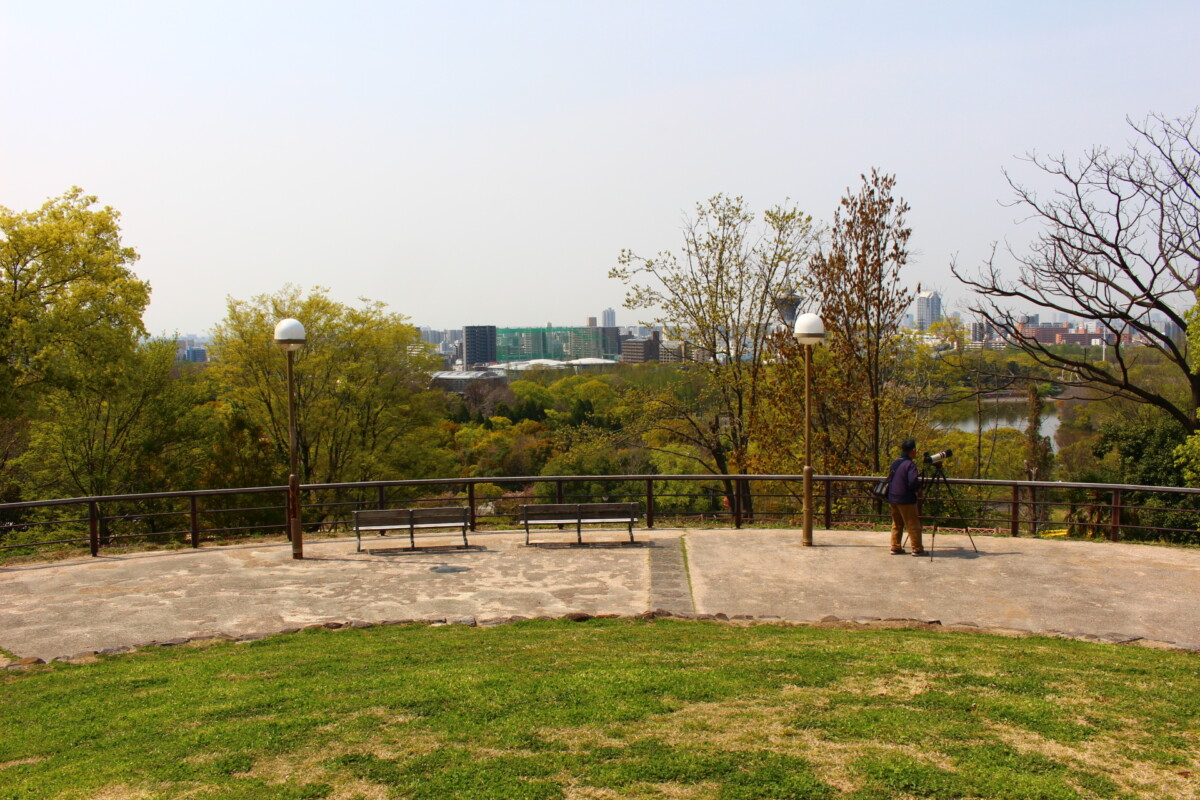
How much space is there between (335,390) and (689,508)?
1758 centimetres

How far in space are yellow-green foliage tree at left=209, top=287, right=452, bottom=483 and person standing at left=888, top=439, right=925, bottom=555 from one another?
97.3 feet

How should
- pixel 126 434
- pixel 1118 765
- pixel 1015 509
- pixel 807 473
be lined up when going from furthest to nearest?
pixel 126 434 < pixel 1015 509 < pixel 807 473 < pixel 1118 765

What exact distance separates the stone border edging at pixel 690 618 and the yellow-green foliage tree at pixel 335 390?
97.8ft

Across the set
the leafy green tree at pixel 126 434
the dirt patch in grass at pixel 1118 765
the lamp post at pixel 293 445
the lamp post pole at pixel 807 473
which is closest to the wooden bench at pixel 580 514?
the lamp post pole at pixel 807 473

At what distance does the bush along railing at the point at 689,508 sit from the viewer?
12992mm

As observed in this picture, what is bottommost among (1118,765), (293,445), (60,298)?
(1118,765)

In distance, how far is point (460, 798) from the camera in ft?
15.0

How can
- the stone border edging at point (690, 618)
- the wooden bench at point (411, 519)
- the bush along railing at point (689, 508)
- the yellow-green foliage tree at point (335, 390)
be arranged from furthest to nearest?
the yellow-green foliage tree at point (335, 390) < the wooden bench at point (411, 519) < the bush along railing at point (689, 508) < the stone border edging at point (690, 618)

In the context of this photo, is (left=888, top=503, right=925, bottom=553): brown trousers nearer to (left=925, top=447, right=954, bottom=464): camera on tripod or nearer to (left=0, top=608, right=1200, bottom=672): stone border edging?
(left=925, top=447, right=954, bottom=464): camera on tripod

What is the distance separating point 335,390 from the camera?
127ft

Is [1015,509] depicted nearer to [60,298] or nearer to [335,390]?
[60,298]

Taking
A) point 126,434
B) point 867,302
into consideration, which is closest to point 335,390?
point 126,434

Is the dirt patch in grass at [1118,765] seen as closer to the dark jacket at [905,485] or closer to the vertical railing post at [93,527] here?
the dark jacket at [905,485]

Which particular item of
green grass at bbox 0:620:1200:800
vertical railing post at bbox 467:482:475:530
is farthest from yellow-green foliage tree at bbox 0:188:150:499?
green grass at bbox 0:620:1200:800
